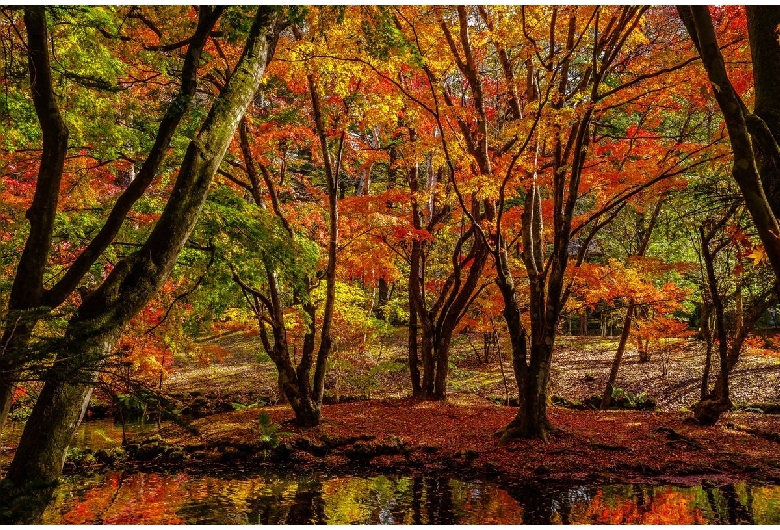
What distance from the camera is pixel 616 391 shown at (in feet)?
58.9

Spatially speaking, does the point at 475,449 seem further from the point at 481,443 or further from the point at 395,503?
the point at 395,503

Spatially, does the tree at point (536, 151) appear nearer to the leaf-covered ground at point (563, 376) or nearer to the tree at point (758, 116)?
the tree at point (758, 116)

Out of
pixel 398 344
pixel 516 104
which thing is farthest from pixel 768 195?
pixel 398 344

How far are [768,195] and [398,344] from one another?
75.3 ft

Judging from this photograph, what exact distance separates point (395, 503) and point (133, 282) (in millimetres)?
4759

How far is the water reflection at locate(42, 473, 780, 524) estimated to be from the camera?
6.81 metres

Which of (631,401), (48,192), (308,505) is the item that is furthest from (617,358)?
(48,192)

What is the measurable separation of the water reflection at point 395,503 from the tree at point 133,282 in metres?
3.02

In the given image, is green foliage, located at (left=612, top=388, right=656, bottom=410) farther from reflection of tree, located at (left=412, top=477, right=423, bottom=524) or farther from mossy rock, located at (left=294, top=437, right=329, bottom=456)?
reflection of tree, located at (left=412, top=477, right=423, bottom=524)

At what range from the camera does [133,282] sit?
4598 mm

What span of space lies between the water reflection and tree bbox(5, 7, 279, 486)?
3.02 metres

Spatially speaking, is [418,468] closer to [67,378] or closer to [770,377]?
[67,378]

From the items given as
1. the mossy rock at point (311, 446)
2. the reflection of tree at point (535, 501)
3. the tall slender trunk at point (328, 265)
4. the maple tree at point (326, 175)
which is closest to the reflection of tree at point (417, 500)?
the reflection of tree at point (535, 501)

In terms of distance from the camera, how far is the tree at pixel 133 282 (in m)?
4.18
